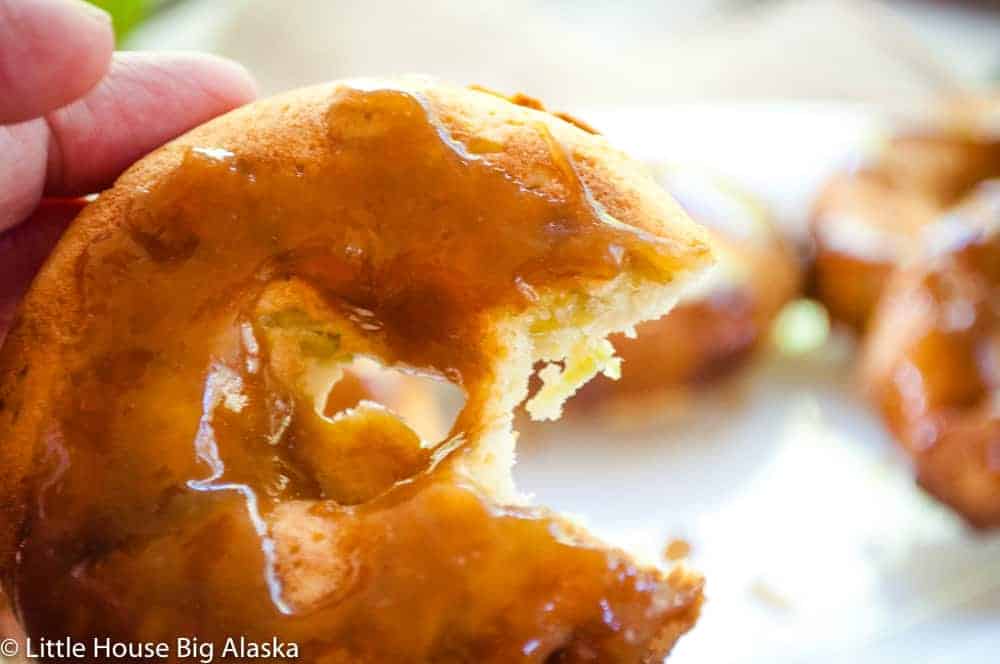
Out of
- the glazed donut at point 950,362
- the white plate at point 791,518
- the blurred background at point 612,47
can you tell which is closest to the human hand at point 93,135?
the white plate at point 791,518

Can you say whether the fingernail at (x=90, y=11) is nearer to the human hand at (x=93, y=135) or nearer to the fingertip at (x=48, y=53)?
the fingertip at (x=48, y=53)

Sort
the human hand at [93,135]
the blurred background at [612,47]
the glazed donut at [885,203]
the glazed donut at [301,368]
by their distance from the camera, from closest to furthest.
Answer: the glazed donut at [301,368] → the human hand at [93,135] → the glazed donut at [885,203] → the blurred background at [612,47]

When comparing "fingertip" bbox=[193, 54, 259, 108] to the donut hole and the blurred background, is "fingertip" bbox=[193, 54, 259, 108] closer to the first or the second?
the donut hole

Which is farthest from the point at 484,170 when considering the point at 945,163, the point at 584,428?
the point at 945,163

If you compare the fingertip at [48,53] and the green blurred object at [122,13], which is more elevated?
the fingertip at [48,53]

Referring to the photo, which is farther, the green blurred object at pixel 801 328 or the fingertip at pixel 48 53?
the green blurred object at pixel 801 328

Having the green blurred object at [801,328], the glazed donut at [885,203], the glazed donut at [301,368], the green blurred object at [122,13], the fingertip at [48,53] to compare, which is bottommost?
the green blurred object at [801,328]
